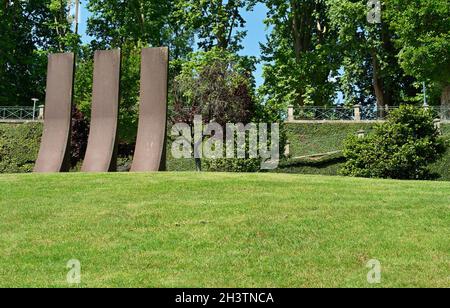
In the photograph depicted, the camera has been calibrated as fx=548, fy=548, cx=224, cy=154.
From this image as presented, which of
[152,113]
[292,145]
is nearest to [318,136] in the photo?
[292,145]

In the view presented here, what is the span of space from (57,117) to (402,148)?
10.5m

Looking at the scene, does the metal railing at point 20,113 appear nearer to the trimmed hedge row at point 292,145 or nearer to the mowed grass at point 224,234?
the trimmed hedge row at point 292,145

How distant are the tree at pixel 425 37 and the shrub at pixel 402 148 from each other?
28.3 feet

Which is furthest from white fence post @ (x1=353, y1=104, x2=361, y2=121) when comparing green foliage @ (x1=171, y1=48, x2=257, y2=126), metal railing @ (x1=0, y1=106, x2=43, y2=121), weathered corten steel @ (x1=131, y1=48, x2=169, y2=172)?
metal railing @ (x1=0, y1=106, x2=43, y2=121)

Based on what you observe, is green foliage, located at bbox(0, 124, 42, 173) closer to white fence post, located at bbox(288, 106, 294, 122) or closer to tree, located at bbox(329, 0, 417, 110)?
white fence post, located at bbox(288, 106, 294, 122)

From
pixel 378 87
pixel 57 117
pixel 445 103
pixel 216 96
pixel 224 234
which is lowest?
pixel 224 234

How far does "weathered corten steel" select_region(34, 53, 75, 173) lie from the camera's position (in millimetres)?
15125

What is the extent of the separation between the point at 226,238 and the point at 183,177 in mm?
5206

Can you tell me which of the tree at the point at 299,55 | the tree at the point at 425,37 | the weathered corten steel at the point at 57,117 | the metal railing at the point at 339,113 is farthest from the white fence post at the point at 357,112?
the weathered corten steel at the point at 57,117

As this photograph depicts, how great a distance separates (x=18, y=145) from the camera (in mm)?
28766

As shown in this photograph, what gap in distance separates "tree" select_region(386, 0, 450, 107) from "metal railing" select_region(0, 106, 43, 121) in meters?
20.2

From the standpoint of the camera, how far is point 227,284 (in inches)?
219

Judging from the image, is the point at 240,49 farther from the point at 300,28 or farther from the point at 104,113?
the point at 104,113
